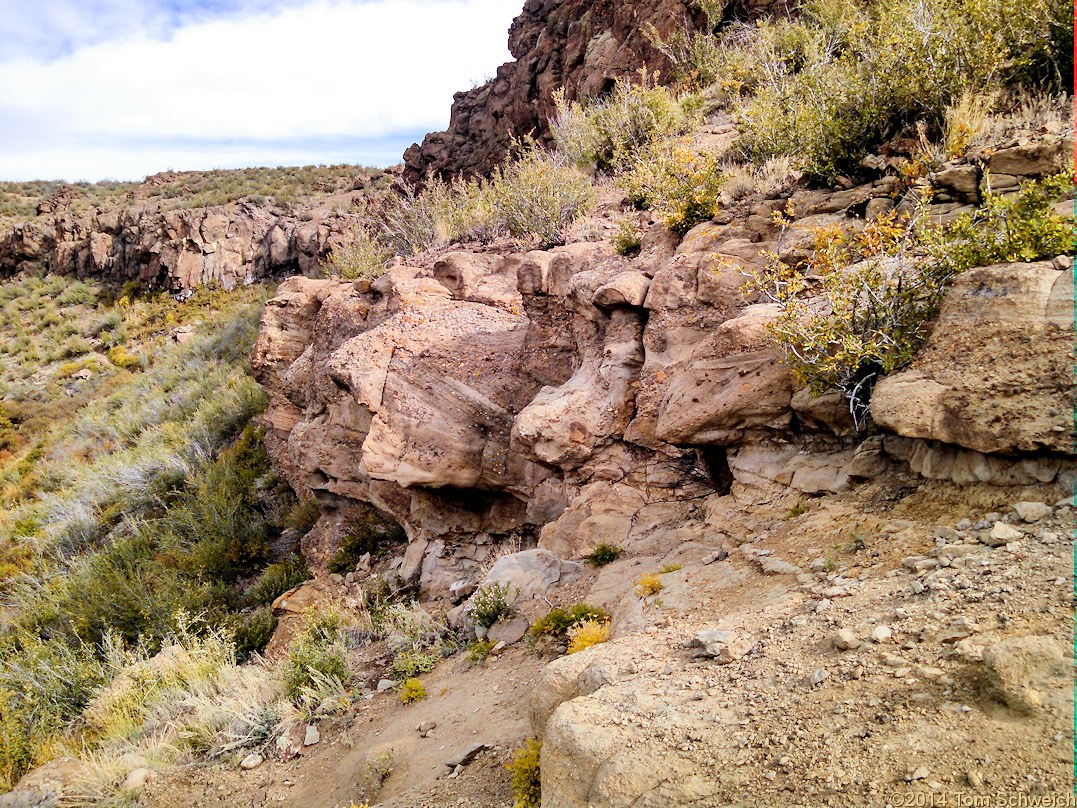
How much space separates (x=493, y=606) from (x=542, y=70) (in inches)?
731

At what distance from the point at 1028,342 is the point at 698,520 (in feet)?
8.51

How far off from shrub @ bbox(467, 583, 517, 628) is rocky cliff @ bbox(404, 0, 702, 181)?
1021 cm

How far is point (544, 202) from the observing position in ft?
31.3

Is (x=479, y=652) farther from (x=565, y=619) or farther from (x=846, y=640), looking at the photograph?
(x=846, y=640)

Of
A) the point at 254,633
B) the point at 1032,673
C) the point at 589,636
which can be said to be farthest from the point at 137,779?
the point at 1032,673

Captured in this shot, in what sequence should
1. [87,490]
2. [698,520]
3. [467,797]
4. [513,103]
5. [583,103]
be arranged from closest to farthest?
1. [467,797]
2. [698,520]
3. [87,490]
4. [583,103]
5. [513,103]

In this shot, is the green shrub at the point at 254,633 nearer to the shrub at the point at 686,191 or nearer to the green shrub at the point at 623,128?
the shrub at the point at 686,191

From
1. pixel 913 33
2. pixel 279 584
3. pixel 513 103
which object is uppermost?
pixel 513 103

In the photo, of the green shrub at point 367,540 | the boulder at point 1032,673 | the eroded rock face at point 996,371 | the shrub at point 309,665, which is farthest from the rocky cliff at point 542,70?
the boulder at point 1032,673

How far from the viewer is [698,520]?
5.00 metres

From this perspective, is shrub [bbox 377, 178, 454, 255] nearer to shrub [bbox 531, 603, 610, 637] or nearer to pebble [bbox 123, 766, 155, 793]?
shrub [bbox 531, 603, 610, 637]

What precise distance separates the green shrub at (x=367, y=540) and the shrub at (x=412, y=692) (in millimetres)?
3751

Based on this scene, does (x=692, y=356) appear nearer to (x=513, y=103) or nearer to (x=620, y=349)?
(x=620, y=349)

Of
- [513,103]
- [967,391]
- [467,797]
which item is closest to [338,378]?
[467,797]
